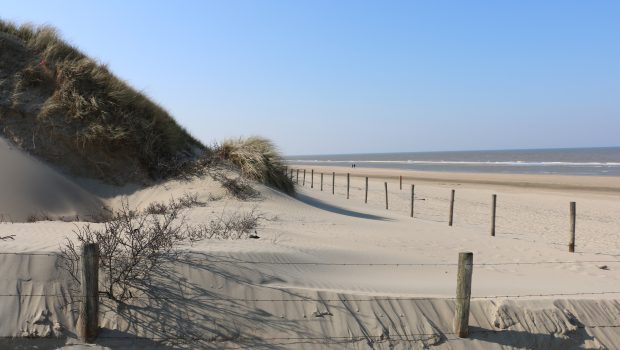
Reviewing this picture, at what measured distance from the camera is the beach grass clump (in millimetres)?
15227

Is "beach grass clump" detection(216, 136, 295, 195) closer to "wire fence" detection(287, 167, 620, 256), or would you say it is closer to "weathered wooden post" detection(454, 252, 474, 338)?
"wire fence" detection(287, 167, 620, 256)

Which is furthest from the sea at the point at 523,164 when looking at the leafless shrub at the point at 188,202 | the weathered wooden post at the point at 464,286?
the weathered wooden post at the point at 464,286

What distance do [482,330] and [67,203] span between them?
1017 cm

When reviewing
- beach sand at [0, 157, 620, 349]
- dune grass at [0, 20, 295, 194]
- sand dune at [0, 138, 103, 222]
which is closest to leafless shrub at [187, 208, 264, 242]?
beach sand at [0, 157, 620, 349]

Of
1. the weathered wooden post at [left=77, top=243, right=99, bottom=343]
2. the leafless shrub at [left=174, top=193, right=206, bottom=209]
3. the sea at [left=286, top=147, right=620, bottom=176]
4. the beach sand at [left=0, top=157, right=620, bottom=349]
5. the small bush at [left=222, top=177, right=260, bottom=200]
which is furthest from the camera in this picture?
the sea at [left=286, top=147, right=620, bottom=176]

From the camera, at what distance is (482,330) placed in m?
6.14

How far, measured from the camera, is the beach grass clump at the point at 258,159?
15227 millimetres

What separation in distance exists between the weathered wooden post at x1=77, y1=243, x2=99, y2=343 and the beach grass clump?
31.8ft

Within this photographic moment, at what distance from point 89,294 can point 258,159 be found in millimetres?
10703

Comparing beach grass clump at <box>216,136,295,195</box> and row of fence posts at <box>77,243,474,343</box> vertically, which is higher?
beach grass clump at <box>216,136,295,195</box>

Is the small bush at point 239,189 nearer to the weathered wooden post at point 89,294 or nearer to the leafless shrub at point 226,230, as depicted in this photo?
the leafless shrub at point 226,230

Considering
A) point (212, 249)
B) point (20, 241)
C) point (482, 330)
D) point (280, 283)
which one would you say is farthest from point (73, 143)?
point (482, 330)

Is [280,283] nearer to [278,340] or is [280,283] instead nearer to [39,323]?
[278,340]

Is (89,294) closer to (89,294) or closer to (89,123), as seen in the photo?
(89,294)
